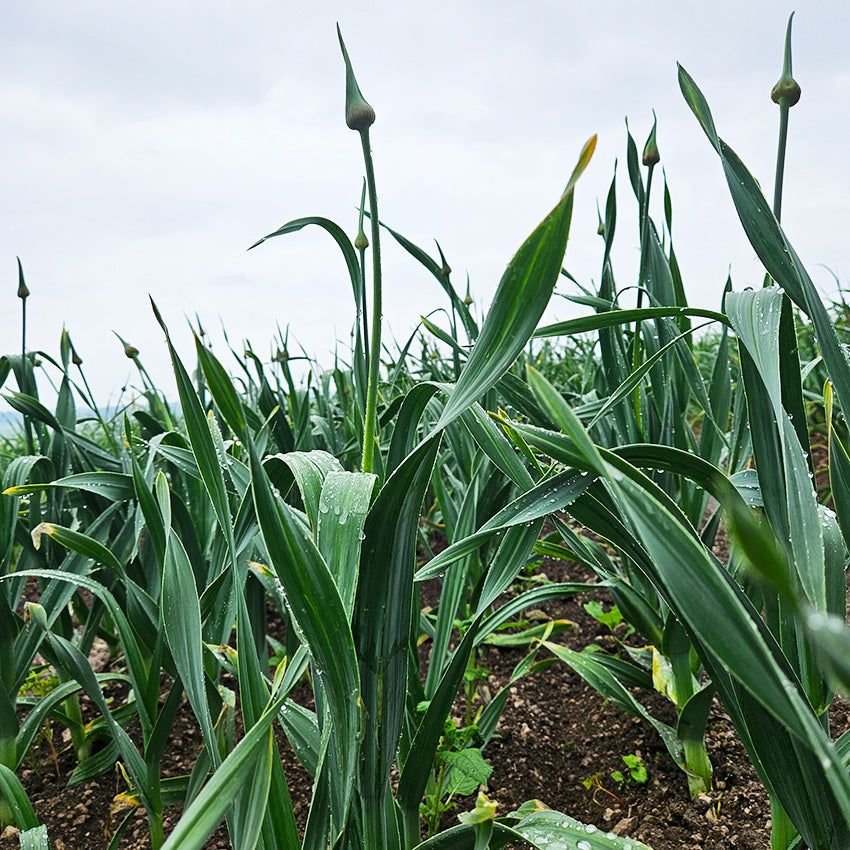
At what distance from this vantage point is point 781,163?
1.60ft

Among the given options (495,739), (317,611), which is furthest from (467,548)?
(495,739)

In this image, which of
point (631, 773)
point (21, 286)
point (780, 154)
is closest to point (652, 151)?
point (780, 154)

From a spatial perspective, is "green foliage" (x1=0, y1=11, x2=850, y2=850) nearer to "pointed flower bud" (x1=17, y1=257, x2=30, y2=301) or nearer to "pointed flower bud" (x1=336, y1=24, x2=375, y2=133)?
"pointed flower bud" (x1=336, y1=24, x2=375, y2=133)

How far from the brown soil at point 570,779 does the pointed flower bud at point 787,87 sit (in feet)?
2.43

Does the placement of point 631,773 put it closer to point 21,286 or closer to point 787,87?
point 787,87

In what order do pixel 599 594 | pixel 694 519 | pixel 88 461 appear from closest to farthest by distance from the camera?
pixel 694 519
pixel 88 461
pixel 599 594

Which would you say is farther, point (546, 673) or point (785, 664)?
point (546, 673)

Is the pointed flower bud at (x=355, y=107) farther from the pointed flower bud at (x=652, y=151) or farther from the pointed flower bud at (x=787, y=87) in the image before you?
the pointed flower bud at (x=652, y=151)

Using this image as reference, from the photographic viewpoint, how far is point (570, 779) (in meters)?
0.96

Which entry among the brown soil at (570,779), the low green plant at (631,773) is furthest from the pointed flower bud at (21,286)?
the low green plant at (631,773)

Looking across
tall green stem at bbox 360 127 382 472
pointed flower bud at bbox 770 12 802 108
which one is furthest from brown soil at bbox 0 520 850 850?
pointed flower bud at bbox 770 12 802 108

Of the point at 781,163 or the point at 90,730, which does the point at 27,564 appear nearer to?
the point at 90,730

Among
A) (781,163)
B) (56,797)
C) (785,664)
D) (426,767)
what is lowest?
(56,797)

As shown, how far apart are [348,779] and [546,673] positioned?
0.93m
